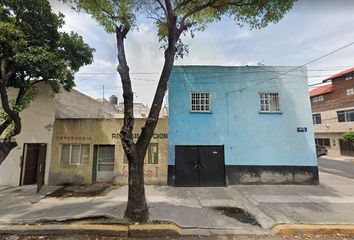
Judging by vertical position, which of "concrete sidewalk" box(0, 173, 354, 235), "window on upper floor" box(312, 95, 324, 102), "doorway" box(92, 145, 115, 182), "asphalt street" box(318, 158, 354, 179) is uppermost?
"window on upper floor" box(312, 95, 324, 102)

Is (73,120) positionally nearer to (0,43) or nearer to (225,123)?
(0,43)

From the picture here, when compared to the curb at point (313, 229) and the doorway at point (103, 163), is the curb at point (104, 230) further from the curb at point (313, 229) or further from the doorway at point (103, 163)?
the doorway at point (103, 163)

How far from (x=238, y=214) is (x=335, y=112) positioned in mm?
26327

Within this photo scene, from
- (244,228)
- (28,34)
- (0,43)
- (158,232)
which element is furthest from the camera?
(28,34)

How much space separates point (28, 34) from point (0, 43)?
1.11 m

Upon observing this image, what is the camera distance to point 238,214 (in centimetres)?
685

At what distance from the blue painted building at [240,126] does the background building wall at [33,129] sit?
6347mm

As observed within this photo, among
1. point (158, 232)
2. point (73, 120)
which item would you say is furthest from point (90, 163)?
point (158, 232)

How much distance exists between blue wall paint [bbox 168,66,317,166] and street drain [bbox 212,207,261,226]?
→ 11.6 ft

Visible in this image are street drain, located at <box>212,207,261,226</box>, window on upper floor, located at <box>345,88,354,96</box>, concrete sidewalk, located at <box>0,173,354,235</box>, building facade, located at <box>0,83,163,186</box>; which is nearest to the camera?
concrete sidewalk, located at <box>0,173,354,235</box>

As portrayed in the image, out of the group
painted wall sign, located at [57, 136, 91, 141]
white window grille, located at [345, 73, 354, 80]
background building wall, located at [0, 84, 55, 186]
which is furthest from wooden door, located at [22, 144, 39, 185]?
white window grille, located at [345, 73, 354, 80]

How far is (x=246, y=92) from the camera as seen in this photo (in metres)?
11.1

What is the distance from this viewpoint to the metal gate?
413 inches

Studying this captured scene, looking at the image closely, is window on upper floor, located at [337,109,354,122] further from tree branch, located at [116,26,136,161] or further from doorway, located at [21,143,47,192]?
doorway, located at [21,143,47,192]
